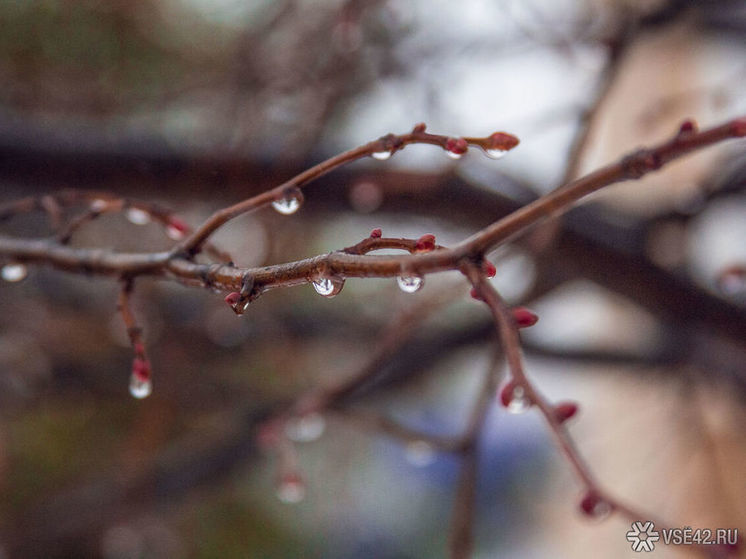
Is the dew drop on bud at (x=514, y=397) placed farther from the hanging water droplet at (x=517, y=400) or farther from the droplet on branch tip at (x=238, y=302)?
the droplet on branch tip at (x=238, y=302)

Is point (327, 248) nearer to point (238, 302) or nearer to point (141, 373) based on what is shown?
point (141, 373)

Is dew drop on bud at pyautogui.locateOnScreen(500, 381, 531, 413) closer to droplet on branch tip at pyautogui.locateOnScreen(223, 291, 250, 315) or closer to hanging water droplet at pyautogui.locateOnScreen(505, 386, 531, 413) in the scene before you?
hanging water droplet at pyautogui.locateOnScreen(505, 386, 531, 413)

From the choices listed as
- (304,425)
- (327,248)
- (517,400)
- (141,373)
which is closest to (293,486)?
(304,425)

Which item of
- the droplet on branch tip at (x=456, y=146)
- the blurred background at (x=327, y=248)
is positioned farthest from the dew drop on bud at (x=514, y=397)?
the blurred background at (x=327, y=248)

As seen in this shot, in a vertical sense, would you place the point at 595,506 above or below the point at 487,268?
below

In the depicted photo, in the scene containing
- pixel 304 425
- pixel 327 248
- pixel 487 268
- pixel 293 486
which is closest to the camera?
pixel 487 268

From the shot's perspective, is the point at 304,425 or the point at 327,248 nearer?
Result: the point at 304,425

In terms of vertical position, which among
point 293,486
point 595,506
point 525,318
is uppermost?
point 525,318

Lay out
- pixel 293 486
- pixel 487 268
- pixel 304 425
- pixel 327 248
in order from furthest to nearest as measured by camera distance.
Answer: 1. pixel 327 248
2. pixel 304 425
3. pixel 293 486
4. pixel 487 268
